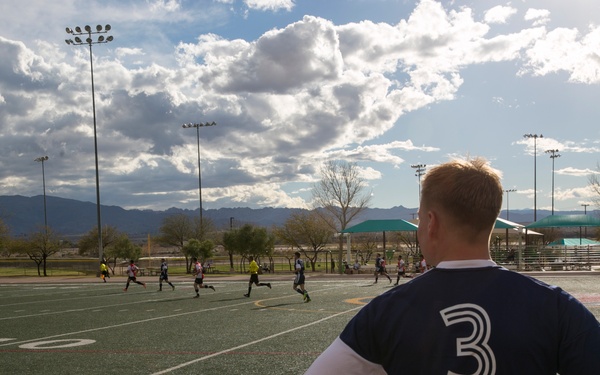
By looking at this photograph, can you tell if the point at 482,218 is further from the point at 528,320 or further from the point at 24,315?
the point at 24,315

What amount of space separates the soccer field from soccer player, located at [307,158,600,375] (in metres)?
0.10

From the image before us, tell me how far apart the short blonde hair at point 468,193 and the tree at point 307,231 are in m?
61.3

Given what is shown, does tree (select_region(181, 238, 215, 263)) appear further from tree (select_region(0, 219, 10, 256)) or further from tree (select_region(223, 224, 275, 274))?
tree (select_region(0, 219, 10, 256))

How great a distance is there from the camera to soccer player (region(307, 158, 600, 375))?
6.29ft

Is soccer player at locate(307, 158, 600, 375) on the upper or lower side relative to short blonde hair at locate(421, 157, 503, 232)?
lower

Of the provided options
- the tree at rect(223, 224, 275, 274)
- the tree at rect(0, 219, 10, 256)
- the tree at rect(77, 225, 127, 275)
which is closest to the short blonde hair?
the tree at rect(223, 224, 275, 274)

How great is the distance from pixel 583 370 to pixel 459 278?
45 centimetres

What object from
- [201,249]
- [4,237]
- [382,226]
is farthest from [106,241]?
[382,226]

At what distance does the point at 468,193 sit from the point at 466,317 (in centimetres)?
43

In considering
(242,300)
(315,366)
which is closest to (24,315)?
(242,300)

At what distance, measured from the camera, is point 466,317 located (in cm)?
196

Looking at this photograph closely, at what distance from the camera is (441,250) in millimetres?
2168

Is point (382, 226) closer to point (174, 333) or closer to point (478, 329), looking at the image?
point (174, 333)

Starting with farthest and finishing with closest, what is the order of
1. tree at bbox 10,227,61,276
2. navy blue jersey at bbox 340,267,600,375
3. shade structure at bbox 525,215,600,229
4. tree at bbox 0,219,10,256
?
tree at bbox 0,219,10,256 → tree at bbox 10,227,61,276 → shade structure at bbox 525,215,600,229 → navy blue jersey at bbox 340,267,600,375
